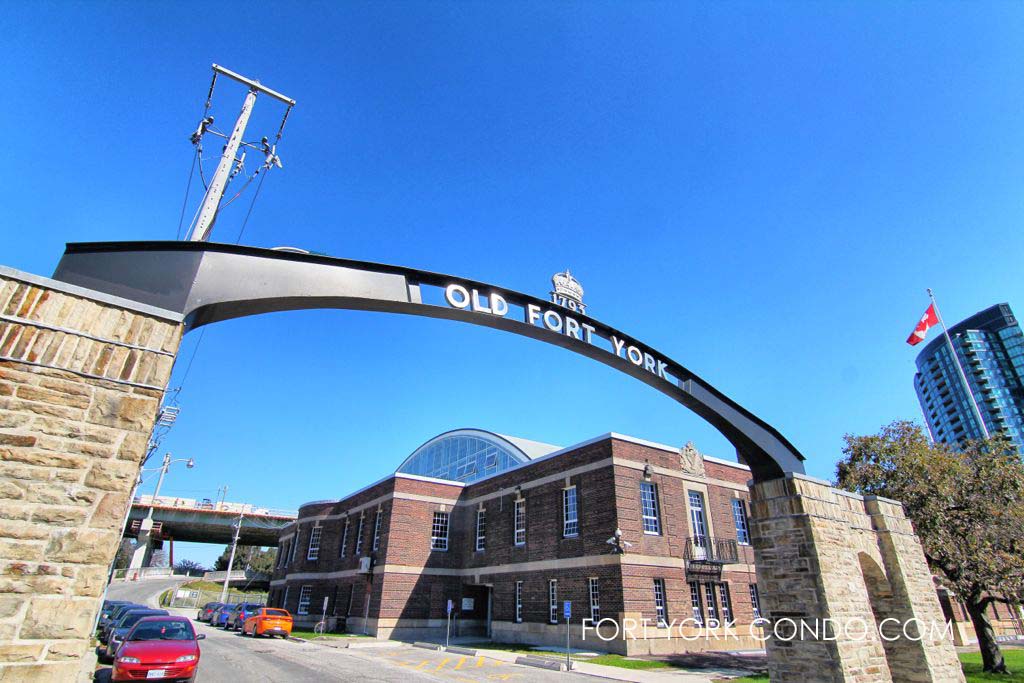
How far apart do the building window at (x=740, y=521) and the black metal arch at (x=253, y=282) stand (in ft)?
79.0

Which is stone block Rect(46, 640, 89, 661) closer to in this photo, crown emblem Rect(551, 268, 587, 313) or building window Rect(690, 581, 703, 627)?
crown emblem Rect(551, 268, 587, 313)

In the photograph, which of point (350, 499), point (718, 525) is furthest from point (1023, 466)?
point (350, 499)

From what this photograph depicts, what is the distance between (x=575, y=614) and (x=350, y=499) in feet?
64.7

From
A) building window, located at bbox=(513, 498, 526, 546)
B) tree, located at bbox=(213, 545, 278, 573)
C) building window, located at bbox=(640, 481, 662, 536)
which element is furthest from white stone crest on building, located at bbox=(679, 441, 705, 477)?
tree, located at bbox=(213, 545, 278, 573)

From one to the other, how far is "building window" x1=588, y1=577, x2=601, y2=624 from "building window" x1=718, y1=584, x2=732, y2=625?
727cm

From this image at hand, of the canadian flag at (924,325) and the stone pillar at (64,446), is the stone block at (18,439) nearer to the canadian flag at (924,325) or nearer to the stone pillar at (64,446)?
the stone pillar at (64,446)

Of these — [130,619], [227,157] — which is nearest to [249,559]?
[130,619]

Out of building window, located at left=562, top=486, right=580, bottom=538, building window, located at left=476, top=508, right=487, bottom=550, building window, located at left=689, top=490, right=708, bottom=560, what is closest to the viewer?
building window, located at left=562, top=486, right=580, bottom=538

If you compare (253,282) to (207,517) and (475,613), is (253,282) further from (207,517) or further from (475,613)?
(207,517)

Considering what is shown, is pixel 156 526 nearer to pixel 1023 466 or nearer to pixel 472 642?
pixel 472 642

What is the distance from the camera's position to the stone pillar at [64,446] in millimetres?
3877

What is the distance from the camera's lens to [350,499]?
118ft

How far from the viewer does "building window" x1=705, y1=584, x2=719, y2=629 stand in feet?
78.4

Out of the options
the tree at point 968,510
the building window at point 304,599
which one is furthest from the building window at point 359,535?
the tree at point 968,510
